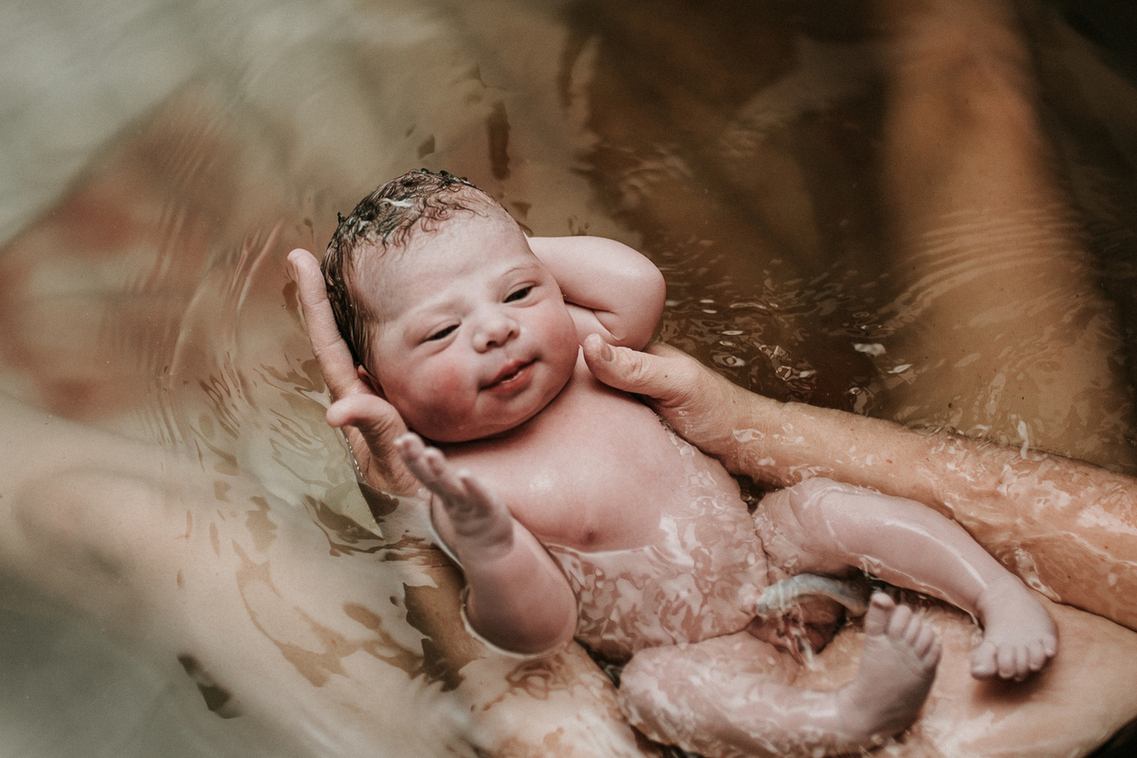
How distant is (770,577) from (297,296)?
0.78m

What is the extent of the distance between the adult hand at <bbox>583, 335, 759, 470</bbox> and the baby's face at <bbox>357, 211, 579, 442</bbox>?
7 cm

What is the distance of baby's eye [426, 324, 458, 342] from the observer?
902 millimetres


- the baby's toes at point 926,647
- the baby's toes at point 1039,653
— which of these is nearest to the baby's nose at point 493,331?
the baby's toes at point 926,647

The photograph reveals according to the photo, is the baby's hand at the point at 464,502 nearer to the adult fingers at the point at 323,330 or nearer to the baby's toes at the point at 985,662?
the adult fingers at the point at 323,330

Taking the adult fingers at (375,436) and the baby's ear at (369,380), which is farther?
the baby's ear at (369,380)

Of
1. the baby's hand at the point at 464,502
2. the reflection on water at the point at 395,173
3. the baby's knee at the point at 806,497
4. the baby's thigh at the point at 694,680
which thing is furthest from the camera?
the reflection on water at the point at 395,173

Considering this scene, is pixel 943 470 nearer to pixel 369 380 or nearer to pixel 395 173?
pixel 369 380

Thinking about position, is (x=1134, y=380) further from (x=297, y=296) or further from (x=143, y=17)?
(x=143, y=17)

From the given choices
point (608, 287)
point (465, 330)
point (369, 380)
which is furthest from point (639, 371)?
point (369, 380)

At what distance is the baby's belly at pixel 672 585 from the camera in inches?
36.5

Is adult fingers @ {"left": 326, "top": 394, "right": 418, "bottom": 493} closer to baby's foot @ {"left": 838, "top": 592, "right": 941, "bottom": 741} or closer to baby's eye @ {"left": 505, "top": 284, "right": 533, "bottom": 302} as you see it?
baby's eye @ {"left": 505, "top": 284, "right": 533, "bottom": 302}

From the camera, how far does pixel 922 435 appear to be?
1082 mm

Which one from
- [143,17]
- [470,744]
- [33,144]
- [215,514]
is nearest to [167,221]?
[33,144]

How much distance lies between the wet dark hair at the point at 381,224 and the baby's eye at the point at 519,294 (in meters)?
0.11
